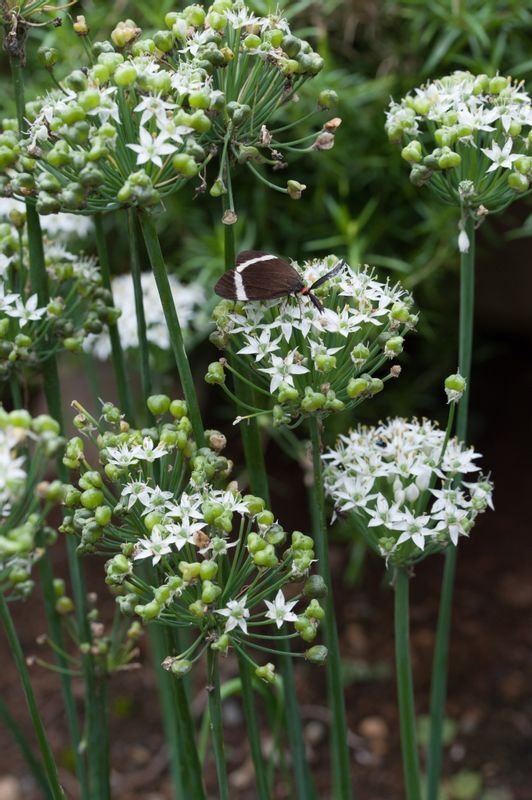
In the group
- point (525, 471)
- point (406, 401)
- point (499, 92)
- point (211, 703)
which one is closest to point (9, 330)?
point (211, 703)

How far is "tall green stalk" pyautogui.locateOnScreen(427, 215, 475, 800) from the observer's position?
846 mm

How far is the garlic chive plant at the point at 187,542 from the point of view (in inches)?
26.7

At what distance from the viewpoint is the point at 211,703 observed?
72 centimetres

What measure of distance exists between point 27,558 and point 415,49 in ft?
4.72

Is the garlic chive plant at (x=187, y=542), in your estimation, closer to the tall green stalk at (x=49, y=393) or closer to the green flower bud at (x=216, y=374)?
the green flower bud at (x=216, y=374)

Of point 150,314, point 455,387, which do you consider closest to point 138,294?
point 455,387

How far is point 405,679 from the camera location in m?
0.88

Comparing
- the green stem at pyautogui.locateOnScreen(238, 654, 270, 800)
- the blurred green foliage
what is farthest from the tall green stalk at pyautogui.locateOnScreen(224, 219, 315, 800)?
the blurred green foliage

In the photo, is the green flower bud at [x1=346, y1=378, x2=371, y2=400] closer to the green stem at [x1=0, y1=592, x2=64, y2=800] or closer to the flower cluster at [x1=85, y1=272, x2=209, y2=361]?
the green stem at [x1=0, y1=592, x2=64, y2=800]

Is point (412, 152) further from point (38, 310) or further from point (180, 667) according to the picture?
point (180, 667)

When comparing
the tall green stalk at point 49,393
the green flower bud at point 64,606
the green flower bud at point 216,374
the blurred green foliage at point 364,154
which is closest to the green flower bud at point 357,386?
the green flower bud at point 216,374

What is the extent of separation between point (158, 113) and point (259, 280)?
0.48 feet

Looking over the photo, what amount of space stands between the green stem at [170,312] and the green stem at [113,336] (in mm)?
171

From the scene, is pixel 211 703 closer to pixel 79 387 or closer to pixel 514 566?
pixel 514 566
